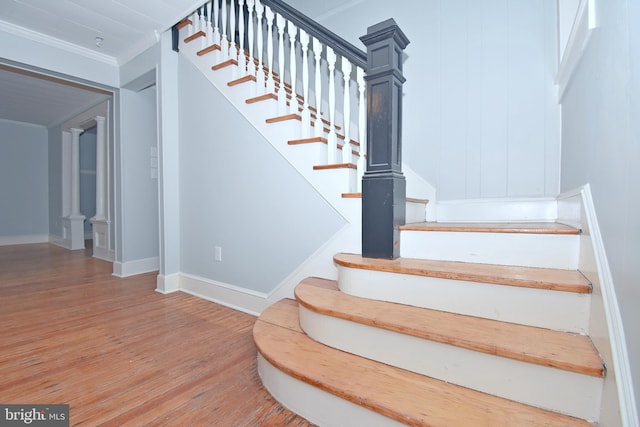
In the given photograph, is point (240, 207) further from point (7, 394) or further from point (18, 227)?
point (18, 227)

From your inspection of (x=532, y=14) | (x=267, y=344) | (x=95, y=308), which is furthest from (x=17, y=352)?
(x=532, y=14)

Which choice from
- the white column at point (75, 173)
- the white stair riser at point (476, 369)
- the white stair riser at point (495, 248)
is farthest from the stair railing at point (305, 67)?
the white column at point (75, 173)

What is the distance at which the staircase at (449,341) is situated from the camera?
80cm

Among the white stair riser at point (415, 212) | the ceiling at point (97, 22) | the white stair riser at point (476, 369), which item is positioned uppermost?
the ceiling at point (97, 22)

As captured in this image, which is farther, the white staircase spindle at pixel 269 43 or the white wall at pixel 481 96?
the white staircase spindle at pixel 269 43

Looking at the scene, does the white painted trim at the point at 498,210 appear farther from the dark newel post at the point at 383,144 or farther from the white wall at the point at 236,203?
the white wall at the point at 236,203

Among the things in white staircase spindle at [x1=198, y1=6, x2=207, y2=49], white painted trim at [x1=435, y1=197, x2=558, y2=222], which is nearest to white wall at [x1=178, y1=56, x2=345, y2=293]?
white staircase spindle at [x1=198, y1=6, x2=207, y2=49]

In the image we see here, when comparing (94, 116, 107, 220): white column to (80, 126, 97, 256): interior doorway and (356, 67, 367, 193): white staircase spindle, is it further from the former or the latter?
(356, 67, 367, 193): white staircase spindle

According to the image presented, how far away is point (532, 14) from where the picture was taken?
180 centimetres

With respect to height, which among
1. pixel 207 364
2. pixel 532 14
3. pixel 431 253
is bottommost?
pixel 207 364

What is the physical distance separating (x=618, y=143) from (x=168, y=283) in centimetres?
291

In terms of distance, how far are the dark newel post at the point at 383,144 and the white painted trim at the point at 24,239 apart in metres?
7.30

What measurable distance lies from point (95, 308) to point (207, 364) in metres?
1.36

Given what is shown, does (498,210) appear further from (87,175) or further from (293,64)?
(87,175)
